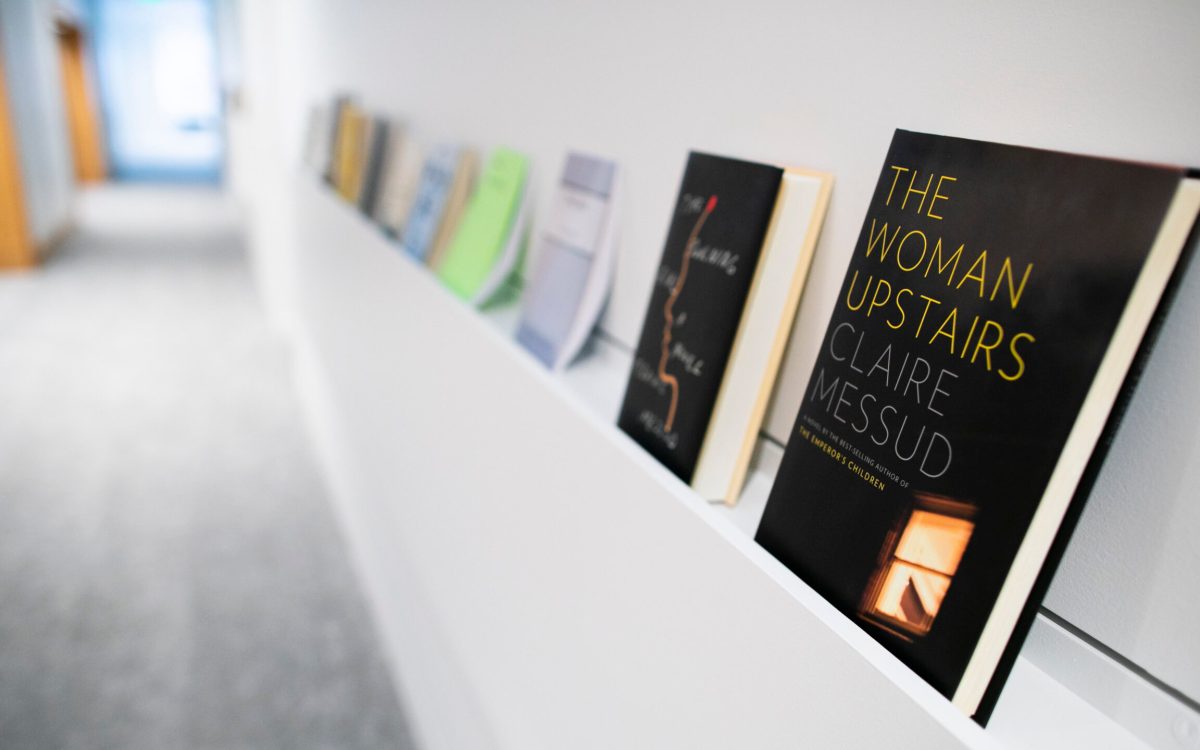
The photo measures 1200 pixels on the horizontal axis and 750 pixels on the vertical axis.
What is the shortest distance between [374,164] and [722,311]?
172cm

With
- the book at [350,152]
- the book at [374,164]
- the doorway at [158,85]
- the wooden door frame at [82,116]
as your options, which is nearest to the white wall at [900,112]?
the book at [374,164]

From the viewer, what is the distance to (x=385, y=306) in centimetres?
183

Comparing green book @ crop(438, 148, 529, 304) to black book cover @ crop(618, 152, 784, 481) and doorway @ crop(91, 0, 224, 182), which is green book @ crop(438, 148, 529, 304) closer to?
black book cover @ crop(618, 152, 784, 481)

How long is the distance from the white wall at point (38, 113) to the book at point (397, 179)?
521 cm

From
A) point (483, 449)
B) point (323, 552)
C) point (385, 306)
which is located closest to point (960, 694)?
point (483, 449)

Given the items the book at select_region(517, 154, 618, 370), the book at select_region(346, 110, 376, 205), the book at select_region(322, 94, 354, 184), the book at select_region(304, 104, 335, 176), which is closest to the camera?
the book at select_region(517, 154, 618, 370)

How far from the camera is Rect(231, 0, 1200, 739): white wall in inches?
20.4

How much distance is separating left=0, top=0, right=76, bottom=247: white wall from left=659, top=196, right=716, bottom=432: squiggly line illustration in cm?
668

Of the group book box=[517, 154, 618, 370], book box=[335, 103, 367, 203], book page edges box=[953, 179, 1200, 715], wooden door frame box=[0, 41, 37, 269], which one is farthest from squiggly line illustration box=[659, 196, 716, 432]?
wooden door frame box=[0, 41, 37, 269]

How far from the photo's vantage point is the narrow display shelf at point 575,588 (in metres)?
0.56

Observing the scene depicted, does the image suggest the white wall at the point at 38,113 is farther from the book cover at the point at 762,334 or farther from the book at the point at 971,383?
the book at the point at 971,383

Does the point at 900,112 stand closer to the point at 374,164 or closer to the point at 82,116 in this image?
the point at 374,164

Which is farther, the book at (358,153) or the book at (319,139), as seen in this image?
the book at (319,139)

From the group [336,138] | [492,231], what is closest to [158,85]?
[336,138]
